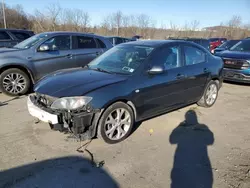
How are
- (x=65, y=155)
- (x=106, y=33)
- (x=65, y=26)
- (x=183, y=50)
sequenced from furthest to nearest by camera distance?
(x=106, y=33)
(x=65, y=26)
(x=183, y=50)
(x=65, y=155)

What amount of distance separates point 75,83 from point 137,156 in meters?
1.49

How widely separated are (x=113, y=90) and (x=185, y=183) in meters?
1.65

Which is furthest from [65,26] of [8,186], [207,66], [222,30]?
[8,186]

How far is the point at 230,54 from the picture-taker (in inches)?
342

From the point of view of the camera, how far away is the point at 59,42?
22.2 feet

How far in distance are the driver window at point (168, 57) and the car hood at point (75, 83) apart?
2.81ft

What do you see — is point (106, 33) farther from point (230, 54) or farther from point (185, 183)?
point (185, 183)

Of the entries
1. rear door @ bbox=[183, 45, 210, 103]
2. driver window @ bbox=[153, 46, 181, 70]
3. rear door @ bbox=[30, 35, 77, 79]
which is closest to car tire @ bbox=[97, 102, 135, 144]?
driver window @ bbox=[153, 46, 181, 70]

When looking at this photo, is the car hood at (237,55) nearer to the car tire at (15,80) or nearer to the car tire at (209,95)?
the car tire at (209,95)

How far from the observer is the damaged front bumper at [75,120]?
3.24m

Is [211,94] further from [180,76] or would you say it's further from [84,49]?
[84,49]

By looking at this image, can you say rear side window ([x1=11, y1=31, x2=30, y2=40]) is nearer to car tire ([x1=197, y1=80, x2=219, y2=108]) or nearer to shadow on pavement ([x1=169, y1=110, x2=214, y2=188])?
car tire ([x1=197, y1=80, x2=219, y2=108])

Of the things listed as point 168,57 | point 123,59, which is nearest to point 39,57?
point 123,59

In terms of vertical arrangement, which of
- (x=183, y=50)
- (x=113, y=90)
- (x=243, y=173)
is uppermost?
(x=183, y=50)
